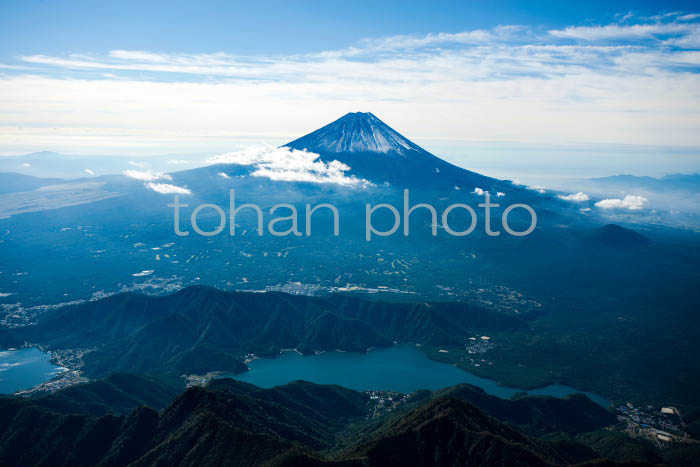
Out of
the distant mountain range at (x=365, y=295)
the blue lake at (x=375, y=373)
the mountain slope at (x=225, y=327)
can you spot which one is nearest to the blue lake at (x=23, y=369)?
the mountain slope at (x=225, y=327)

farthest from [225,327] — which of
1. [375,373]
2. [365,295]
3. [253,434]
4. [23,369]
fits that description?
[253,434]

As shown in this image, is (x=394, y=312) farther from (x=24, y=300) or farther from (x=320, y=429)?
(x=24, y=300)

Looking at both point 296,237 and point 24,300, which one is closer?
point 24,300

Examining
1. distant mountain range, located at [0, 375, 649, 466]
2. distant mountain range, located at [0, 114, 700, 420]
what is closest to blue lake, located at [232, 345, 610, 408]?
distant mountain range, located at [0, 114, 700, 420]

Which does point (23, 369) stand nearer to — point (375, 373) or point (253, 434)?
point (253, 434)

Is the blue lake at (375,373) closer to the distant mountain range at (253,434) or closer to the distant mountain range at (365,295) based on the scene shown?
the distant mountain range at (365,295)

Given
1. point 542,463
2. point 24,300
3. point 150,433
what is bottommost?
point 24,300

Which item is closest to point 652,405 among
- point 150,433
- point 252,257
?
point 150,433
